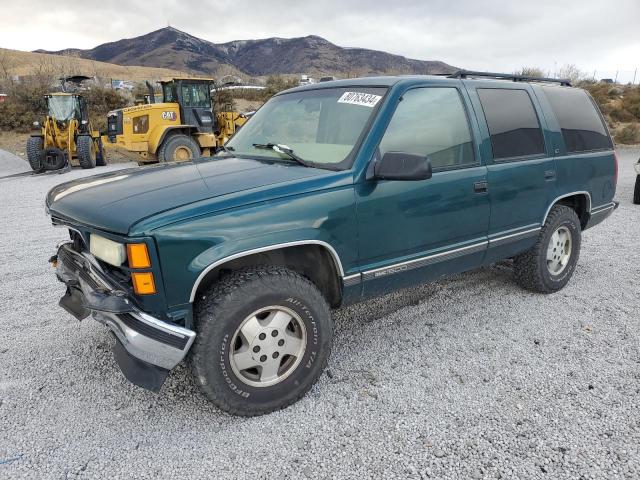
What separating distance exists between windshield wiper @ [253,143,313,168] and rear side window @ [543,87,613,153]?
2496 millimetres

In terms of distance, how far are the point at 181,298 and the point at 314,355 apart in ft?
2.78

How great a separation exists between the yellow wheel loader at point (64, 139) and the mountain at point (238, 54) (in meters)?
66.3

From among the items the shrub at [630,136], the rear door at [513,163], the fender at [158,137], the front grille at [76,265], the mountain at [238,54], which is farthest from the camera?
the mountain at [238,54]

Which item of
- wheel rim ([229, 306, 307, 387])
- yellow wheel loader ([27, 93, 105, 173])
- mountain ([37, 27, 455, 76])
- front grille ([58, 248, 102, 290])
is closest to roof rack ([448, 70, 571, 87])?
wheel rim ([229, 306, 307, 387])

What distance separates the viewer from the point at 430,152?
314 cm

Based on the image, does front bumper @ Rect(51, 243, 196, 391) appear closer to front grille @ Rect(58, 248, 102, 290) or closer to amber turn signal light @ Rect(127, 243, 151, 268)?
front grille @ Rect(58, 248, 102, 290)

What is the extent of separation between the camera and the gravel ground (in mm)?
2252

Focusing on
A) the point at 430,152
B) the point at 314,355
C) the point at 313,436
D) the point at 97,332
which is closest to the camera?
the point at 313,436

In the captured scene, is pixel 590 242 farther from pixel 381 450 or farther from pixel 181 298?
pixel 181 298

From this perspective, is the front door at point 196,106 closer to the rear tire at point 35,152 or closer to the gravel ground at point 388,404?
the rear tire at point 35,152

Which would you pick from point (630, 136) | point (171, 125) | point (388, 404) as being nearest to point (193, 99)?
point (171, 125)

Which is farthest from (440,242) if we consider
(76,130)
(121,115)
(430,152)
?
(76,130)

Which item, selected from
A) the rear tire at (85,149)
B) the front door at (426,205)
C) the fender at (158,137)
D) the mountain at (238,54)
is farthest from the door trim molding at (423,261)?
the mountain at (238,54)

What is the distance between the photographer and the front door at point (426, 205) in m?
2.86
